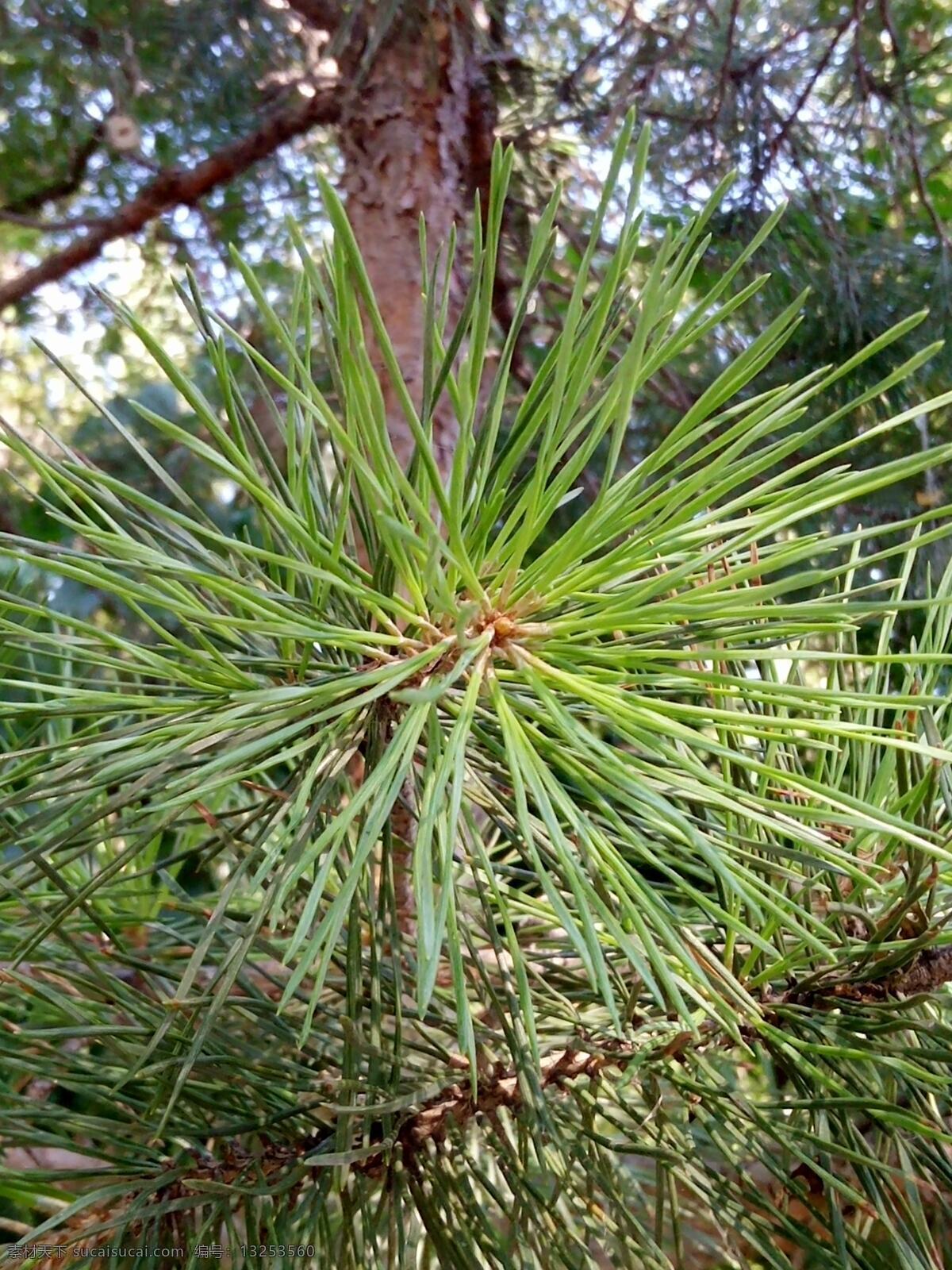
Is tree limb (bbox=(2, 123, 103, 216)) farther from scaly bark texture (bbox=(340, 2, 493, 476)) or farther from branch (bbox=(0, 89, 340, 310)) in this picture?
scaly bark texture (bbox=(340, 2, 493, 476))

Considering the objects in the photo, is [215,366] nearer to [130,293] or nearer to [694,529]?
[694,529]

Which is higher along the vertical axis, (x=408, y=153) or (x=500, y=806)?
(x=408, y=153)

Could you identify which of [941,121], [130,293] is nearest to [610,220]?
[941,121]

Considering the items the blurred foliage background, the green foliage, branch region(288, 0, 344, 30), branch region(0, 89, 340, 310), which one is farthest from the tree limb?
the green foliage

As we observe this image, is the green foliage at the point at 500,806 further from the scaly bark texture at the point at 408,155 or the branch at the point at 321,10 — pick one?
the branch at the point at 321,10

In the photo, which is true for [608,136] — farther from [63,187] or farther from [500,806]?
[63,187]

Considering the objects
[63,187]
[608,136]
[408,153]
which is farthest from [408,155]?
[63,187]

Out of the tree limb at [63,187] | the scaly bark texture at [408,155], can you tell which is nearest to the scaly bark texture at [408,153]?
the scaly bark texture at [408,155]
